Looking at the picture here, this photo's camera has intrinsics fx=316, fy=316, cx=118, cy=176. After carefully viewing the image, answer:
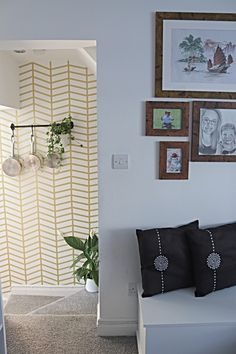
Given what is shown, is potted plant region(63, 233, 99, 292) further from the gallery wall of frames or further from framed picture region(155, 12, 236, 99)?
framed picture region(155, 12, 236, 99)

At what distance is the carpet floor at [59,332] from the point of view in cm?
228

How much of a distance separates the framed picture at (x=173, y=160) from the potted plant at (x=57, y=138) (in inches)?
53.6

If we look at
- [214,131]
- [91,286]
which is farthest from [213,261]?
[91,286]

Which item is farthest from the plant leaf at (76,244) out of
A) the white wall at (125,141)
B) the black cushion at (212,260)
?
the black cushion at (212,260)

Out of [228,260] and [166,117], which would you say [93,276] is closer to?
[228,260]

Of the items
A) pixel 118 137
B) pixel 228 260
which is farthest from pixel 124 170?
pixel 228 260

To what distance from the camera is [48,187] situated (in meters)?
3.43

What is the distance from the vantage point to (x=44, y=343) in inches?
91.7

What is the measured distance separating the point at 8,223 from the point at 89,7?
2408 millimetres

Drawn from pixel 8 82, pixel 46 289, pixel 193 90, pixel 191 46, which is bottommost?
pixel 46 289

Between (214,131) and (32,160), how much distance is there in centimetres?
Result: 191

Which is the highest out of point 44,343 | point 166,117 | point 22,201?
point 166,117

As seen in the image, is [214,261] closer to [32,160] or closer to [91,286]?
[91,286]

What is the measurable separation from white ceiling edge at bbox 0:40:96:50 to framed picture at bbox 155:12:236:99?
51 cm
